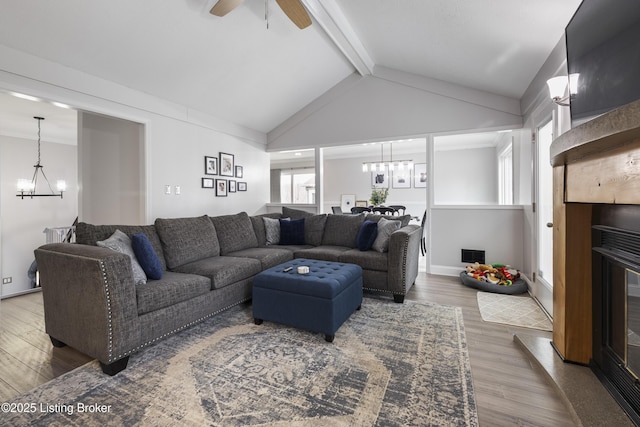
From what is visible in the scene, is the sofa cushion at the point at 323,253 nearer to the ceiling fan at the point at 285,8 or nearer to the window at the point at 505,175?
the ceiling fan at the point at 285,8

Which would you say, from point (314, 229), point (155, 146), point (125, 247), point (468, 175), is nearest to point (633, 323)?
point (125, 247)

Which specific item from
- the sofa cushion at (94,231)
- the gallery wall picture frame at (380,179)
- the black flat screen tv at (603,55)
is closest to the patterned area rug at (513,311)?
the black flat screen tv at (603,55)

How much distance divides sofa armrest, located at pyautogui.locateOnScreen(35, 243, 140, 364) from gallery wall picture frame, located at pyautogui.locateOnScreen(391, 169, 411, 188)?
22.0 ft

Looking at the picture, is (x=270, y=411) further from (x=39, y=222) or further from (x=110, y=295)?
(x=39, y=222)

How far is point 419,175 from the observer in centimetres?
741

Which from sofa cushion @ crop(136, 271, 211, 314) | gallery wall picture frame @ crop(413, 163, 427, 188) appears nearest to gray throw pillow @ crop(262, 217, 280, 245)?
sofa cushion @ crop(136, 271, 211, 314)

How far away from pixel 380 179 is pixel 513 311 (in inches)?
209

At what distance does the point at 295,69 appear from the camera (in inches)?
167

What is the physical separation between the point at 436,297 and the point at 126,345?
3.00 meters

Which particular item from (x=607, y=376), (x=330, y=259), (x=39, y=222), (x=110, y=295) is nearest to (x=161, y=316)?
(x=110, y=295)

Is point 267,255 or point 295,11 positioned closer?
point 295,11

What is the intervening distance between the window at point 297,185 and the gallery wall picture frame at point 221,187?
13.0 feet

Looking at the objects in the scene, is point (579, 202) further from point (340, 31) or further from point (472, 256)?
point (340, 31)

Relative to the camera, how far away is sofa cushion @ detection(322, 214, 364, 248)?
4.10 meters
